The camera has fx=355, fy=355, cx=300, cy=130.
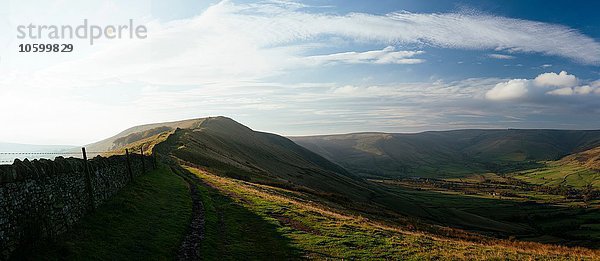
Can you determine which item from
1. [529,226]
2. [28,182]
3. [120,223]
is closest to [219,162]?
[120,223]

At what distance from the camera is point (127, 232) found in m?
21.6

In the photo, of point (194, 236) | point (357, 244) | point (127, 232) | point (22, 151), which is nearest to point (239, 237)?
point (194, 236)

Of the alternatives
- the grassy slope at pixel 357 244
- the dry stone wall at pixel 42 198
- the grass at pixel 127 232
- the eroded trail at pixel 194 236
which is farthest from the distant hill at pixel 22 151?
the grassy slope at pixel 357 244

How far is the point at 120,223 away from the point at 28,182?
7.27 meters

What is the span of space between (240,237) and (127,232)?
8.31 metres

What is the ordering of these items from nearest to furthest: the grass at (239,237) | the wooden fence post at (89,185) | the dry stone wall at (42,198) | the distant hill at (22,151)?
the dry stone wall at (42,198), the distant hill at (22,151), the grass at (239,237), the wooden fence post at (89,185)

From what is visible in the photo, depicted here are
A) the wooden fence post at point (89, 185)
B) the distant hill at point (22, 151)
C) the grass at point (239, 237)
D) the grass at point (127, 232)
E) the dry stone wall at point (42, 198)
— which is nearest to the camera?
the dry stone wall at point (42, 198)

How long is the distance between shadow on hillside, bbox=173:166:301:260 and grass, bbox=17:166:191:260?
210cm

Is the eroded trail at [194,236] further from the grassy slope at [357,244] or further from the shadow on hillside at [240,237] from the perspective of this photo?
the grassy slope at [357,244]

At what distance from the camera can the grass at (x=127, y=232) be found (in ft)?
55.6

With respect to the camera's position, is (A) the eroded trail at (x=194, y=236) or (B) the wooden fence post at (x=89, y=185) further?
(B) the wooden fence post at (x=89, y=185)

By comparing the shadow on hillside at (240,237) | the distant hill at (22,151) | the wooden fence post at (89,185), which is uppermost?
the distant hill at (22,151)

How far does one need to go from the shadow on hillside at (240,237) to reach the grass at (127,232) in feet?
6.88

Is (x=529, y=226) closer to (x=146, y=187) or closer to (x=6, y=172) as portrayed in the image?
(x=146, y=187)
